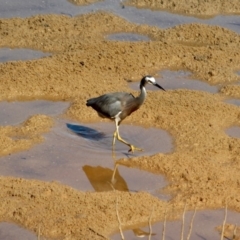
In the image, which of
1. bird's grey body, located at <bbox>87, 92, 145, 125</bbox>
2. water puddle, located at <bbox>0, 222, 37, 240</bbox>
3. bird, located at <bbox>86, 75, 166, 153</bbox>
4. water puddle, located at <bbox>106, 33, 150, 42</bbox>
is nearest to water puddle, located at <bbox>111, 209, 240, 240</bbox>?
water puddle, located at <bbox>0, 222, 37, 240</bbox>

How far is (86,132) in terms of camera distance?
1201cm

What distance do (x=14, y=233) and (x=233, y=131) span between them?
459cm

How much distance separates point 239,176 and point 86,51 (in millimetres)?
5271

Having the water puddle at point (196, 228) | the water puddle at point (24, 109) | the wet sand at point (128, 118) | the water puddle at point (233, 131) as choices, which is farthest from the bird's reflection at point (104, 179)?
the water puddle at point (233, 131)

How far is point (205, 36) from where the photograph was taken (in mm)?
16328

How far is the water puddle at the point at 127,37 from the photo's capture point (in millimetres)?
16031

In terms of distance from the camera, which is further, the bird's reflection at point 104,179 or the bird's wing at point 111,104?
the bird's wing at point 111,104

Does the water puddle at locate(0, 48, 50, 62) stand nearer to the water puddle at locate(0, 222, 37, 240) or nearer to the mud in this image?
the mud

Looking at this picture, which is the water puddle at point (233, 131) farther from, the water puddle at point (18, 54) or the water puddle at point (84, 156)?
the water puddle at point (18, 54)

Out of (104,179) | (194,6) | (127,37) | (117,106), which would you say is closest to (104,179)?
(104,179)

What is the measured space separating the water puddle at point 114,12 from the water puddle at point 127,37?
88cm

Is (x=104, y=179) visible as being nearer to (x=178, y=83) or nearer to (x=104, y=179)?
(x=104, y=179)

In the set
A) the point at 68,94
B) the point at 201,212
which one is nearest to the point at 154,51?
the point at 68,94

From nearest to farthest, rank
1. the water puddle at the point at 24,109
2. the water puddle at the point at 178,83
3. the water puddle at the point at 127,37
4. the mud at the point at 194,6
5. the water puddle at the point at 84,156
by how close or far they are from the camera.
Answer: the water puddle at the point at 84,156
the water puddle at the point at 24,109
the water puddle at the point at 178,83
the water puddle at the point at 127,37
the mud at the point at 194,6
